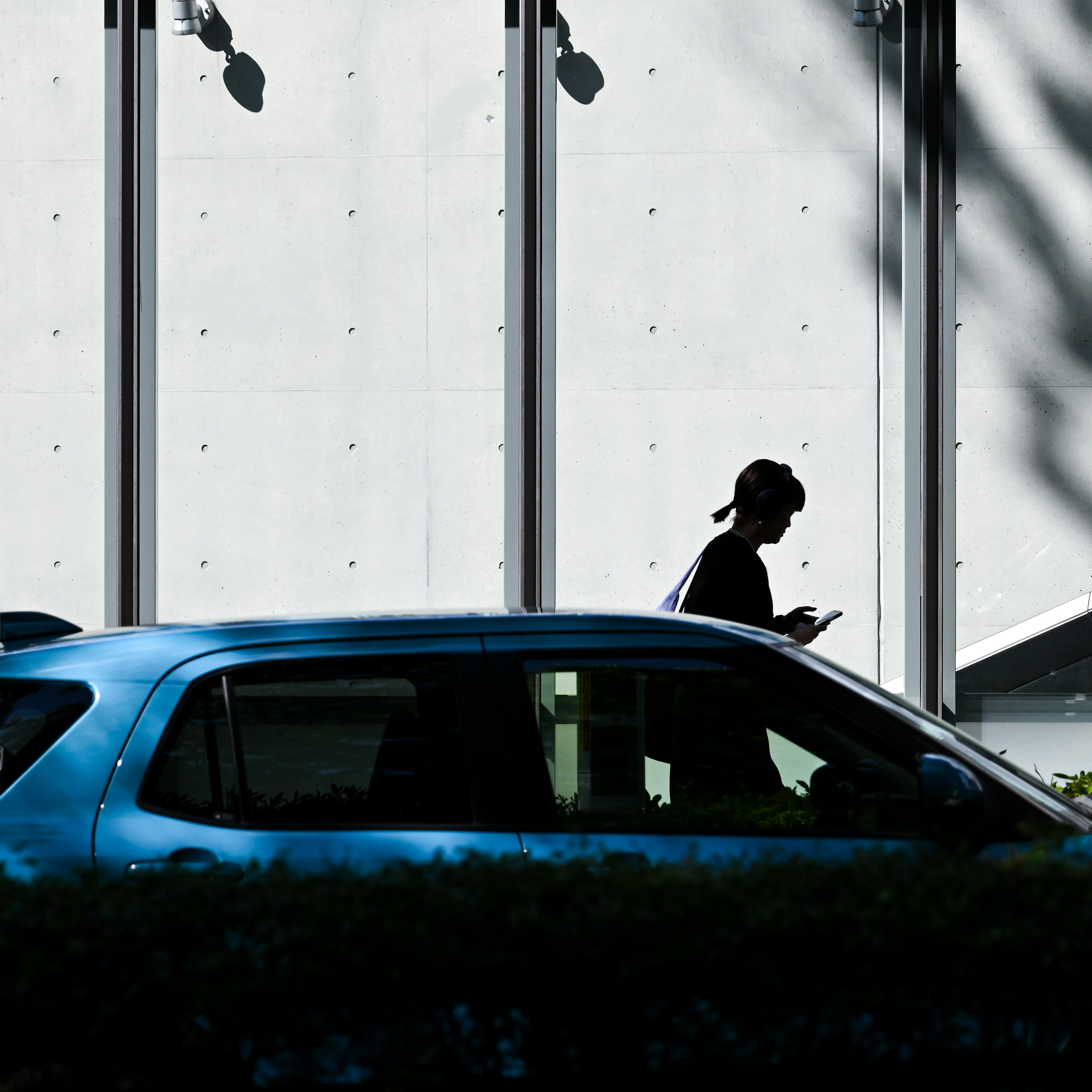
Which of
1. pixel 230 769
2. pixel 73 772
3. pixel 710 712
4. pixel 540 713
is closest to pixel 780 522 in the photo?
pixel 710 712

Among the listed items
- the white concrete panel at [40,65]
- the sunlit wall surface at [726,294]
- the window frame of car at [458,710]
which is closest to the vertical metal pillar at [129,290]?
the white concrete panel at [40,65]

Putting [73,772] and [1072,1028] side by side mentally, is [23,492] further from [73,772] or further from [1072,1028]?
[1072,1028]

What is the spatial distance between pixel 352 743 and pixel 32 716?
0.78 m

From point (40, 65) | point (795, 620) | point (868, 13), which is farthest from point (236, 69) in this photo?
point (795, 620)

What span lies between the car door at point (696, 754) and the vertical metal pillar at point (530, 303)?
146 inches

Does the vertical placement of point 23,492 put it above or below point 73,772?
above

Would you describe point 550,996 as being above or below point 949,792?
below

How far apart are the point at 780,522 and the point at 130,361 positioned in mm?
4208

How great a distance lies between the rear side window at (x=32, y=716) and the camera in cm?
293

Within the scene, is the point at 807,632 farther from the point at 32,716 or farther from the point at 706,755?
the point at 32,716

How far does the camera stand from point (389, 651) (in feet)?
9.96

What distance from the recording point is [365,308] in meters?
7.14

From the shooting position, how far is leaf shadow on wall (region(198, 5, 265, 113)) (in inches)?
283

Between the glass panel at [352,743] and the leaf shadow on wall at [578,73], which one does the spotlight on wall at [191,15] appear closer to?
the leaf shadow on wall at [578,73]
